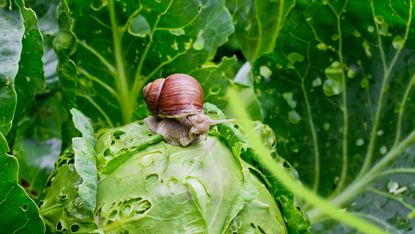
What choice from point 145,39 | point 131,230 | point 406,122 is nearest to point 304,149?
point 406,122

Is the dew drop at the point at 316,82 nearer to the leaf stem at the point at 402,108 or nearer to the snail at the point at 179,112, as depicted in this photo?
the leaf stem at the point at 402,108

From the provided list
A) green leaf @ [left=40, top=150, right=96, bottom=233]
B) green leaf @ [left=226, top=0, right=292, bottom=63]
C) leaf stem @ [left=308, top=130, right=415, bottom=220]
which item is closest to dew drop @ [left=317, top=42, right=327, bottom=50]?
green leaf @ [left=226, top=0, right=292, bottom=63]

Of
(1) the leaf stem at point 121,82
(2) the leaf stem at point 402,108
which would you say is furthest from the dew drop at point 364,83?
(1) the leaf stem at point 121,82

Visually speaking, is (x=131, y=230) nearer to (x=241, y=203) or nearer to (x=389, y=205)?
(x=241, y=203)

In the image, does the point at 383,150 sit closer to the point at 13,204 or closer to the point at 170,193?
the point at 170,193

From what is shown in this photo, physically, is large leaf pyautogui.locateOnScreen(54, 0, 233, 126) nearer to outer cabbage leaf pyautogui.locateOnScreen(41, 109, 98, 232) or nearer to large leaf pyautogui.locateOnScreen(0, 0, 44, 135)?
large leaf pyautogui.locateOnScreen(0, 0, 44, 135)

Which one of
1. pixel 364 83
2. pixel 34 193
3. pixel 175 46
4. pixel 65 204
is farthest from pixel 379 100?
pixel 34 193
